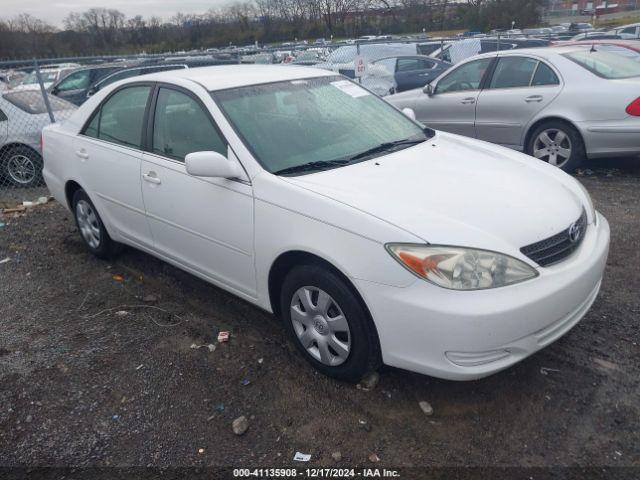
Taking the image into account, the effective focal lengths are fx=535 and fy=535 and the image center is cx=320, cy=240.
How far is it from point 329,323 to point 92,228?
295cm

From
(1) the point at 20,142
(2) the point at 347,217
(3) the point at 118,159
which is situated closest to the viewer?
(2) the point at 347,217

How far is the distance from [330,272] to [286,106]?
139cm

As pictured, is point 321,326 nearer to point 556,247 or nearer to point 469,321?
point 469,321

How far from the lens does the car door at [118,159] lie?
4016 millimetres

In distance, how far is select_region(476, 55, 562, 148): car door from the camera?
21.7 ft

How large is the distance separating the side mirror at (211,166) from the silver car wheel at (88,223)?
6.67 feet

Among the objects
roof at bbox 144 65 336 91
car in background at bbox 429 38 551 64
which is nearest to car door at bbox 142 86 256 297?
roof at bbox 144 65 336 91

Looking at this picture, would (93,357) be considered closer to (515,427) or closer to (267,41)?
(515,427)

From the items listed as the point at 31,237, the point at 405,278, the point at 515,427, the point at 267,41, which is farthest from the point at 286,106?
the point at 267,41

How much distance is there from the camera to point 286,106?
3.62m

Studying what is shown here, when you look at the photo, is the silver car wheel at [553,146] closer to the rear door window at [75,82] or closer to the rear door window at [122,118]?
the rear door window at [122,118]

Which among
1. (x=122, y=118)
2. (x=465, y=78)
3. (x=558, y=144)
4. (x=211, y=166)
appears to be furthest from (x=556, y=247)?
(x=465, y=78)

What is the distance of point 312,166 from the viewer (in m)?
3.18

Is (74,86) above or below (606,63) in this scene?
below
